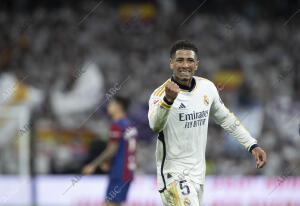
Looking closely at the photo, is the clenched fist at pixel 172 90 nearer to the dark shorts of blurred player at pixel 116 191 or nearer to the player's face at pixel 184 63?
the player's face at pixel 184 63

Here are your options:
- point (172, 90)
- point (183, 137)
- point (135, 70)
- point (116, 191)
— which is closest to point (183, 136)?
point (183, 137)

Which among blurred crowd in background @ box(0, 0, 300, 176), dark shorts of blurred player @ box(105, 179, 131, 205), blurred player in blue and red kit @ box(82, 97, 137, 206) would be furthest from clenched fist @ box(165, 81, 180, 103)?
blurred crowd in background @ box(0, 0, 300, 176)

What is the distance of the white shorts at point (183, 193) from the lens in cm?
447

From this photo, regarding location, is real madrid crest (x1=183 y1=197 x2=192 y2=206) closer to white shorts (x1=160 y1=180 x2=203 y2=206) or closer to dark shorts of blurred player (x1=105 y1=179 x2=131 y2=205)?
Answer: white shorts (x1=160 y1=180 x2=203 y2=206)

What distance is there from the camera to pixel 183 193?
177 inches

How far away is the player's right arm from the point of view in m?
4.01

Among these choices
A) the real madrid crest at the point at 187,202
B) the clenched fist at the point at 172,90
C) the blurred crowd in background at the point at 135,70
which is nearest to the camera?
the clenched fist at the point at 172,90

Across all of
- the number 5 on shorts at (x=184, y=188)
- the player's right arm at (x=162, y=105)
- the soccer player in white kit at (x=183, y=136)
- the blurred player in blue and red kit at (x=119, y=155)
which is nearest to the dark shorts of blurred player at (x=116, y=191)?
the blurred player in blue and red kit at (x=119, y=155)

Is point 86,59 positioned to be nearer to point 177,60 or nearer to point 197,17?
point 197,17

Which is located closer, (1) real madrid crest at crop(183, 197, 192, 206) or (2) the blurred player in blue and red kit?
(1) real madrid crest at crop(183, 197, 192, 206)

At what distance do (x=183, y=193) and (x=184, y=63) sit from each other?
1.01 meters

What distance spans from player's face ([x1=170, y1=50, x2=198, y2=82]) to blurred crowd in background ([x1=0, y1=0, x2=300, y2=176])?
21.0 feet

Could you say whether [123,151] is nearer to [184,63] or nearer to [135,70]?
[184,63]

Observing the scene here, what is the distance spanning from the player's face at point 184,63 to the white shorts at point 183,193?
82cm
